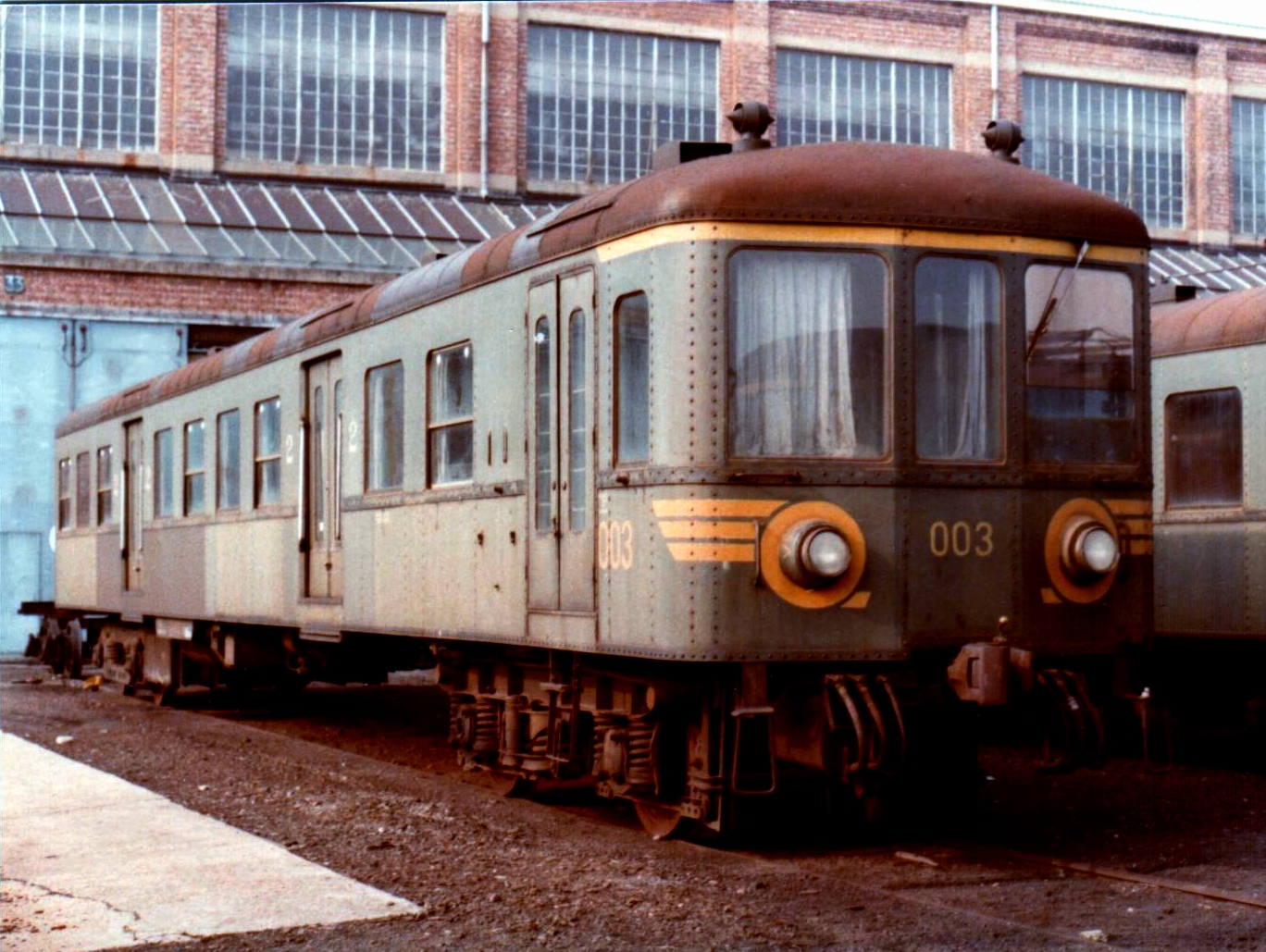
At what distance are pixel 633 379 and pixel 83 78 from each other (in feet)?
75.2

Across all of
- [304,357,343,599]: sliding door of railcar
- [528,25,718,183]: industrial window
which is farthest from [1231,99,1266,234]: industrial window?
[304,357,343,599]: sliding door of railcar

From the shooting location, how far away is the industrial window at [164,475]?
728 inches

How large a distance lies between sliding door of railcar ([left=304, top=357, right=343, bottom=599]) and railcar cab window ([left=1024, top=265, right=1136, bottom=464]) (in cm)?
576

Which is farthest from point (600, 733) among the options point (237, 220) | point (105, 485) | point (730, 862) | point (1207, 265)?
point (1207, 265)

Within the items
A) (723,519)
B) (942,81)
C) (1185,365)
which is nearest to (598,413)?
(723,519)

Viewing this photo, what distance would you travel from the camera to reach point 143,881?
8.35 meters

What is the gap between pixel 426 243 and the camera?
2928cm

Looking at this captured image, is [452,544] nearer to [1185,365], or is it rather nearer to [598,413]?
[598,413]

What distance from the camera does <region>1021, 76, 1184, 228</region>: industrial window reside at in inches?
1363

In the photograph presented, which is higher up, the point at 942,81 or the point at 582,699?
the point at 942,81

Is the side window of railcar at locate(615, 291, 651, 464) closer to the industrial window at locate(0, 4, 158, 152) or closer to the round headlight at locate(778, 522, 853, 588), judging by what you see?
the round headlight at locate(778, 522, 853, 588)

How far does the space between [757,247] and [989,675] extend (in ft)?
7.26

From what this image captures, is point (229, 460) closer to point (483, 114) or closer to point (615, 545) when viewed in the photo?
point (615, 545)

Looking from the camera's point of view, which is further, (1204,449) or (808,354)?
(1204,449)
